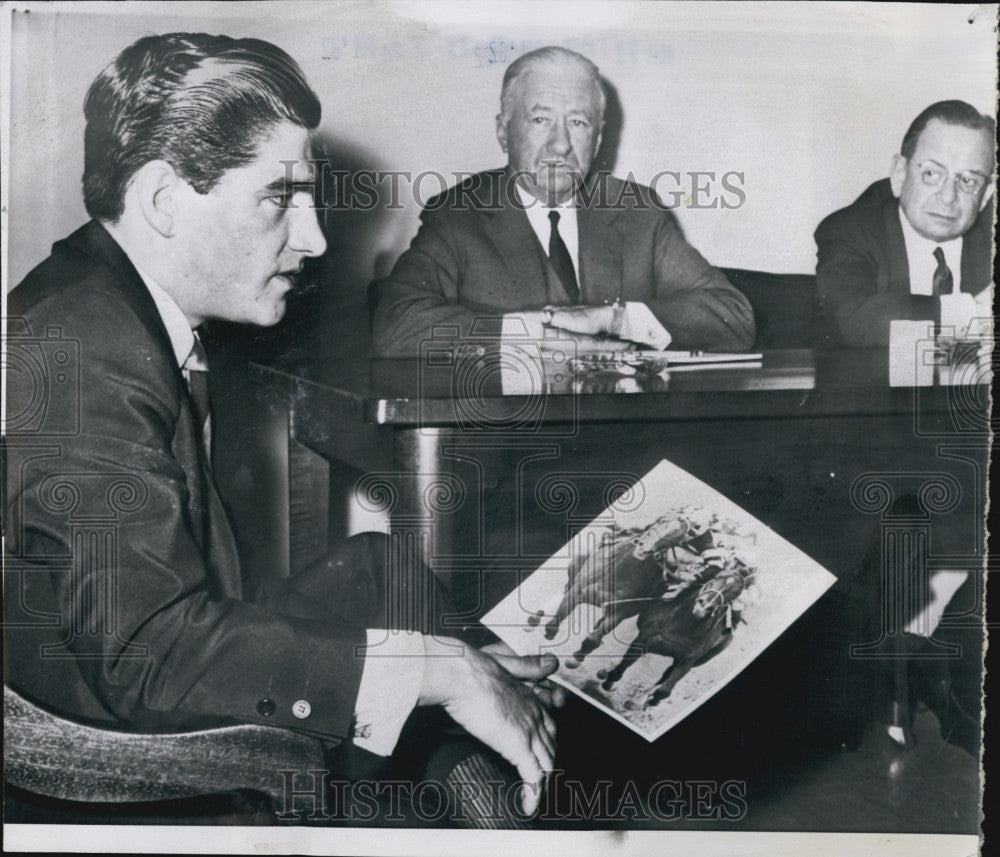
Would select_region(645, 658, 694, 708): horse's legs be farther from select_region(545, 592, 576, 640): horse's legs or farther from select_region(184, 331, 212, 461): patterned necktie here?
select_region(184, 331, 212, 461): patterned necktie

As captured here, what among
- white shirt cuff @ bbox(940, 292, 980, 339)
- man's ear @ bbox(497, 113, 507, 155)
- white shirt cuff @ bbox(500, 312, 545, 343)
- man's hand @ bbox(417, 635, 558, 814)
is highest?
man's ear @ bbox(497, 113, 507, 155)

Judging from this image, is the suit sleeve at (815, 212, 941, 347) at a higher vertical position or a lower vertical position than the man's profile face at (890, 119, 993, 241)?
lower

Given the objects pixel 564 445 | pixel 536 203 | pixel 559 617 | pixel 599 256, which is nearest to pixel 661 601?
pixel 559 617

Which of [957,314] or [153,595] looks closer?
[153,595]

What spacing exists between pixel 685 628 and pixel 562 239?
2.27 ft

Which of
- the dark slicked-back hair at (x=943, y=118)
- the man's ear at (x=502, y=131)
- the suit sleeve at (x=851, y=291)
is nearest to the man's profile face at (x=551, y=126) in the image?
the man's ear at (x=502, y=131)

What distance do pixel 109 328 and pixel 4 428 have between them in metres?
0.26

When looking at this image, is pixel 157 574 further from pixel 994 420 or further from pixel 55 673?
pixel 994 420

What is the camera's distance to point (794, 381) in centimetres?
168

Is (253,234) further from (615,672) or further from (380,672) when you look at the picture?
(615,672)

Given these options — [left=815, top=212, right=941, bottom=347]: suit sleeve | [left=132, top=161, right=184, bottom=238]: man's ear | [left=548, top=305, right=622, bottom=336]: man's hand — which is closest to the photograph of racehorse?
[left=548, top=305, right=622, bottom=336]: man's hand

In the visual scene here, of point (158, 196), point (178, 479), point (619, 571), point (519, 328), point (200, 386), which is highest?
point (158, 196)

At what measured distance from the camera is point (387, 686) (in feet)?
5.40

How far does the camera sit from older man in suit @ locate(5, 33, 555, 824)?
1.63m
